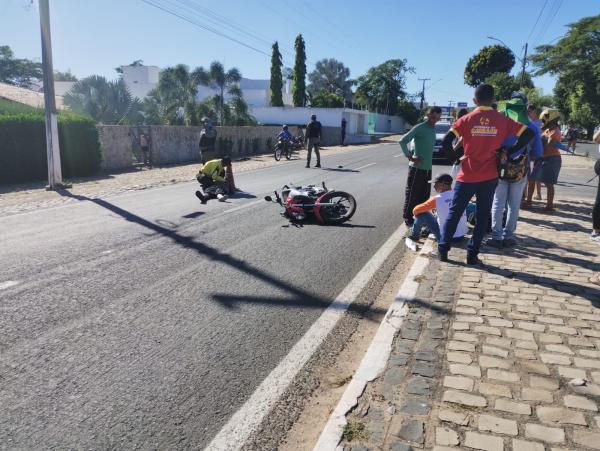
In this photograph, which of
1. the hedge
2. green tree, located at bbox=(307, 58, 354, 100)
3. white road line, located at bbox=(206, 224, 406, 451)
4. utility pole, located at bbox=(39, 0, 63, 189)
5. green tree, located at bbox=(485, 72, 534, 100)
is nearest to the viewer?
white road line, located at bbox=(206, 224, 406, 451)

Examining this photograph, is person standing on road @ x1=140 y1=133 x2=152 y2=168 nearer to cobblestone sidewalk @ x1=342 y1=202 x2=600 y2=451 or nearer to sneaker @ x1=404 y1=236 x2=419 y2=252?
sneaker @ x1=404 y1=236 x2=419 y2=252

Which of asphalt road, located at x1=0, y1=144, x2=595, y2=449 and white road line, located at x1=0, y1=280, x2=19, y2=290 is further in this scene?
white road line, located at x1=0, y1=280, x2=19, y2=290

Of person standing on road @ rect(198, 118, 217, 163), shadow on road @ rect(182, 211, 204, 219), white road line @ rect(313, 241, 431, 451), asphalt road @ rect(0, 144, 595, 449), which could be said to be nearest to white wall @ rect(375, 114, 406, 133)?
person standing on road @ rect(198, 118, 217, 163)

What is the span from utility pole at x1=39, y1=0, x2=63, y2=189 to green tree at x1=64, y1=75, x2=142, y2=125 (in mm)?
11056

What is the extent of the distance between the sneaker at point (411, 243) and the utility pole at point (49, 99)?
9.93 m

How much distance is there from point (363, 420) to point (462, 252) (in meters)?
3.94

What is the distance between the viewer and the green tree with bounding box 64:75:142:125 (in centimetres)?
2370

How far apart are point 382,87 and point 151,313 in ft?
265

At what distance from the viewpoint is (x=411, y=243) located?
6812 mm

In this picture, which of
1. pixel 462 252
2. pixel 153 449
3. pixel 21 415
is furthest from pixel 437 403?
pixel 462 252

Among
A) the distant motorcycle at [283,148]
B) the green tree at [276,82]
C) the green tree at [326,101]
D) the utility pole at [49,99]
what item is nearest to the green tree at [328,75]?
the green tree at [326,101]

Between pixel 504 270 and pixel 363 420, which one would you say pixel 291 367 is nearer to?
pixel 363 420

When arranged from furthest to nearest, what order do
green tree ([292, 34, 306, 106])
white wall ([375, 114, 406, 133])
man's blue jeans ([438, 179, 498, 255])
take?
white wall ([375, 114, 406, 133])
green tree ([292, 34, 306, 106])
man's blue jeans ([438, 179, 498, 255])

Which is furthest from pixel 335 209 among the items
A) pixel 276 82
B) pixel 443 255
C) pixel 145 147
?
pixel 276 82
